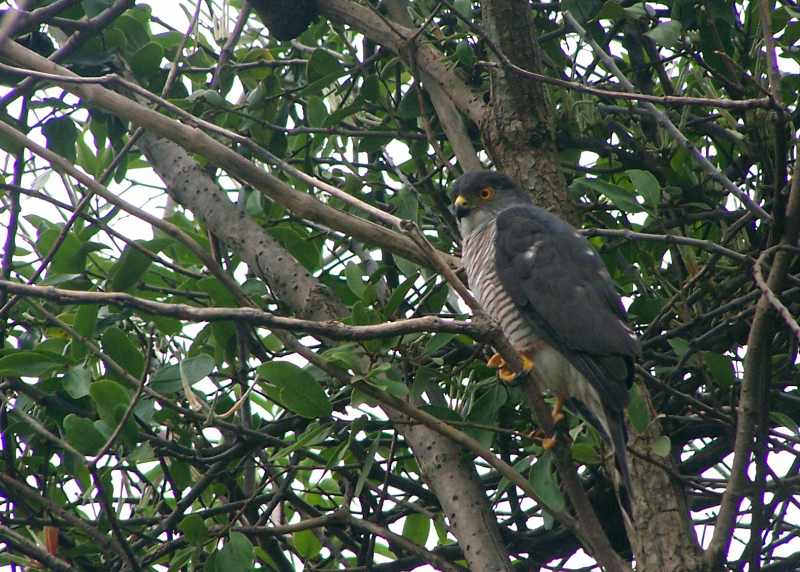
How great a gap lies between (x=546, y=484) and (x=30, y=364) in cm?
171

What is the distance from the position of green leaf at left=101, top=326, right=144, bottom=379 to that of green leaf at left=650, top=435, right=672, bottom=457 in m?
1.66

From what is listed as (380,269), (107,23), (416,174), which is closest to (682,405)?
(380,269)

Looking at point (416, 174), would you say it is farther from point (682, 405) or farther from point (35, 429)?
point (35, 429)

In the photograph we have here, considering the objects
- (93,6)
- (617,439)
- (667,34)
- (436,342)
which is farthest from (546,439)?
(93,6)

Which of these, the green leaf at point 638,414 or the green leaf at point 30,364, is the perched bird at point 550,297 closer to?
the green leaf at point 638,414

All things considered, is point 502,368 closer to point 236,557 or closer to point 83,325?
point 236,557

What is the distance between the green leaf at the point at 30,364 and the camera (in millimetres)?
3252

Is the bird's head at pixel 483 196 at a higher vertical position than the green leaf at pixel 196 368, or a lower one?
higher

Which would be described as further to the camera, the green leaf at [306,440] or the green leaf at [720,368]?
the green leaf at [720,368]

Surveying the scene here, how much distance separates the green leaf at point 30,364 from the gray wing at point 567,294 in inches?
67.0

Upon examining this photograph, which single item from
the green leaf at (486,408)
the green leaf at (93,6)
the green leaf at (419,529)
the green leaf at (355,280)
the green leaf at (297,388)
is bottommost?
the green leaf at (419,529)

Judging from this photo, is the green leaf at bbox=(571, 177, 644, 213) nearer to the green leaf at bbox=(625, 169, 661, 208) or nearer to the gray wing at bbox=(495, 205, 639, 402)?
the green leaf at bbox=(625, 169, 661, 208)

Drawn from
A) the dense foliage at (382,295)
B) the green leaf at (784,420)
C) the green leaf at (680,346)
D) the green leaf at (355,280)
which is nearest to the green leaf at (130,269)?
the dense foliage at (382,295)

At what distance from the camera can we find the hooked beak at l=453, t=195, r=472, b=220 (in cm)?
412
